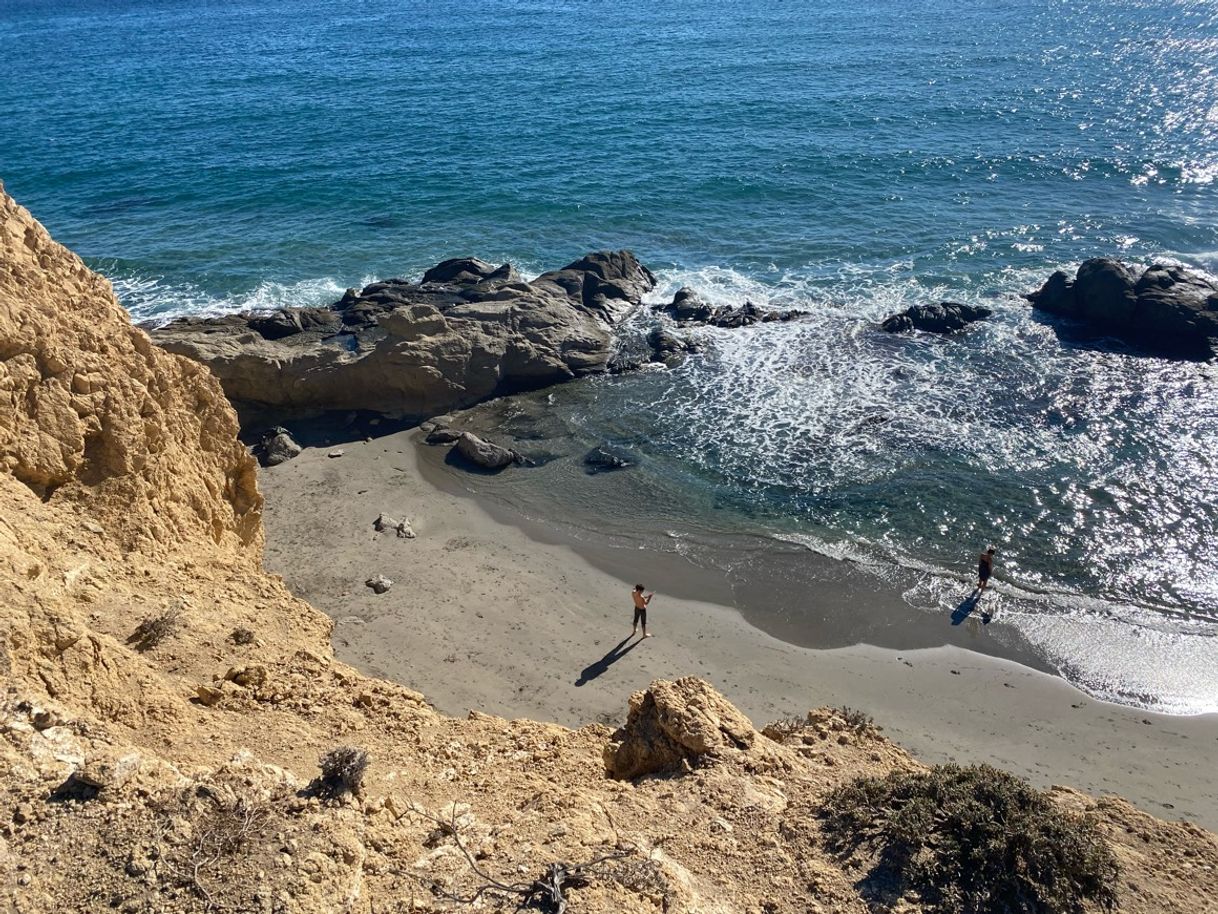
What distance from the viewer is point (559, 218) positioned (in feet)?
116

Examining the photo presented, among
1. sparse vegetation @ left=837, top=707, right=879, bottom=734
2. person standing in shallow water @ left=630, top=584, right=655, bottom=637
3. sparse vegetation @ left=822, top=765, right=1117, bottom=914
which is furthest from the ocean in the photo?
sparse vegetation @ left=822, top=765, right=1117, bottom=914

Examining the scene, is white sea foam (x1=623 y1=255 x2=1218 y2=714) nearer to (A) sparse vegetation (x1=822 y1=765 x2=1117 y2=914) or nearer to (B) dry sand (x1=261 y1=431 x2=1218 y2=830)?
(B) dry sand (x1=261 y1=431 x2=1218 y2=830)

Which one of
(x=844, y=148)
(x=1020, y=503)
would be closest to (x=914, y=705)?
(x=1020, y=503)

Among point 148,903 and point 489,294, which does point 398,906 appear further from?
point 489,294

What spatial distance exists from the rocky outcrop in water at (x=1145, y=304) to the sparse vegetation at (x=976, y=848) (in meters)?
20.6

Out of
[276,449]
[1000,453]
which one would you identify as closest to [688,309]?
[1000,453]

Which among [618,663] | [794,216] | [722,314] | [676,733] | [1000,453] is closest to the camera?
[676,733]

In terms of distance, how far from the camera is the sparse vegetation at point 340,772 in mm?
6711

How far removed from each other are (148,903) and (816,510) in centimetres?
1507

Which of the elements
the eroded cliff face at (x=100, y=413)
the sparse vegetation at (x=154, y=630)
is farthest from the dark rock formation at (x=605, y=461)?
the sparse vegetation at (x=154, y=630)

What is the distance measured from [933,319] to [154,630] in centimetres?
2275

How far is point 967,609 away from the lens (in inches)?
622

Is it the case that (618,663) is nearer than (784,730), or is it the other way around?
(784,730)

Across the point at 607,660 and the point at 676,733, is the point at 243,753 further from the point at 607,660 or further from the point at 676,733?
the point at 607,660
